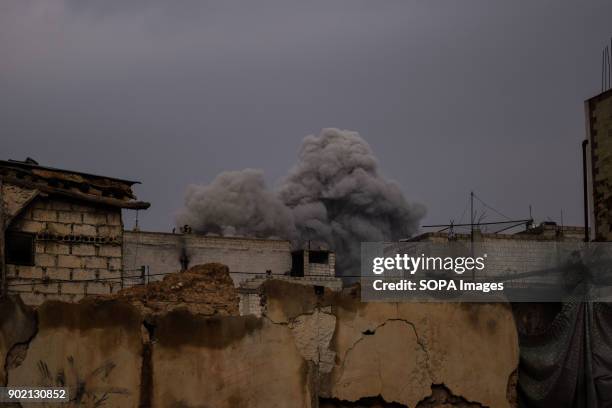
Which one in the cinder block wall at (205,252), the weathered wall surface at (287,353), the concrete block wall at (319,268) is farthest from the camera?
the concrete block wall at (319,268)

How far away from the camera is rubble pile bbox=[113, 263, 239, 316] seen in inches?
334

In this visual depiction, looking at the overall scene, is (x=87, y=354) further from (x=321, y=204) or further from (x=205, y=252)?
(x=321, y=204)

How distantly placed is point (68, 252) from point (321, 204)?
1654 inches

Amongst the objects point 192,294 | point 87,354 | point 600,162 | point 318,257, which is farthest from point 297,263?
point 87,354

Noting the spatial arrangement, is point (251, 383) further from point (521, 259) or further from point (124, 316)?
point (521, 259)

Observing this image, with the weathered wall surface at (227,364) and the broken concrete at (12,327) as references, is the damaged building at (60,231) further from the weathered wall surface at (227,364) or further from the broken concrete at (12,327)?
the broken concrete at (12,327)

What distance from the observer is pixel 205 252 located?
1396 inches

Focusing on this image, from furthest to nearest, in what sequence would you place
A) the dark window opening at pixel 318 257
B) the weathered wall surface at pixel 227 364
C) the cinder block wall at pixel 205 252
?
the dark window opening at pixel 318 257 < the cinder block wall at pixel 205 252 < the weathered wall surface at pixel 227 364

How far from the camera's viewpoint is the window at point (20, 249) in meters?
16.9

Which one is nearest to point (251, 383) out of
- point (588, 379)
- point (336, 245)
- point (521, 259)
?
point (588, 379)

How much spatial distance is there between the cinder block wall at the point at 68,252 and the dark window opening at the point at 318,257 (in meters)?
19.3

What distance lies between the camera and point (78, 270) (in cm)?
1738

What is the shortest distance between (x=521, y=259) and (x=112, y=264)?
18701mm

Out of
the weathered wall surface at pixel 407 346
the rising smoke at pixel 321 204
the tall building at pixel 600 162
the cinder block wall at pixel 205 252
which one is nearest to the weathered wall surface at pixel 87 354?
the weathered wall surface at pixel 407 346
